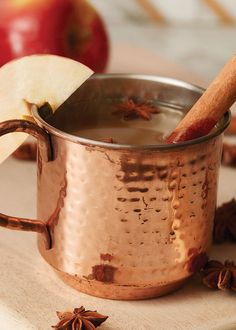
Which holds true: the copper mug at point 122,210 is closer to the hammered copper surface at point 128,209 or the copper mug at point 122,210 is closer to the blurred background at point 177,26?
the hammered copper surface at point 128,209

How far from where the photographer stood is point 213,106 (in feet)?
2.75

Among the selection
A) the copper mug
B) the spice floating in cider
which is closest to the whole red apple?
the spice floating in cider

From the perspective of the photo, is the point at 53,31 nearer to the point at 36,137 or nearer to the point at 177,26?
the point at 36,137

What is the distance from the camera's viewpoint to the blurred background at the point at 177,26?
2279 mm

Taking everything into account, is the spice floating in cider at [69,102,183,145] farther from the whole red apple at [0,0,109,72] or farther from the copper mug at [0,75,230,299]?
the whole red apple at [0,0,109,72]

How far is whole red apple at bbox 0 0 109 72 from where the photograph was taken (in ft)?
4.84

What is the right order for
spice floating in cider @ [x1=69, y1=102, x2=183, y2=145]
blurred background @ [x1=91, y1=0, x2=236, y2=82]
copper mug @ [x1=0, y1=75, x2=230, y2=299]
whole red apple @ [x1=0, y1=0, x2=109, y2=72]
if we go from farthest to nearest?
1. blurred background @ [x1=91, y1=0, x2=236, y2=82]
2. whole red apple @ [x1=0, y1=0, x2=109, y2=72]
3. spice floating in cider @ [x1=69, y1=102, x2=183, y2=145]
4. copper mug @ [x1=0, y1=75, x2=230, y2=299]

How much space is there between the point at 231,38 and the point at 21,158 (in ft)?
4.43

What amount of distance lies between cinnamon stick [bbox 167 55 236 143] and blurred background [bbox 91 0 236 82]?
1376 millimetres

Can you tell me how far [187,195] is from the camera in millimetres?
814

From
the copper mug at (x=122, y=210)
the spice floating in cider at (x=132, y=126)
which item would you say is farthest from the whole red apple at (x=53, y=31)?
the copper mug at (x=122, y=210)

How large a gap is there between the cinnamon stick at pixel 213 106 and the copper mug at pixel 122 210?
0.02 meters

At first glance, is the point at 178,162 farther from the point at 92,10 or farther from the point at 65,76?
the point at 92,10

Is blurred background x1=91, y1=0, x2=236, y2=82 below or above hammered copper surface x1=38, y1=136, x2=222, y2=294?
below
